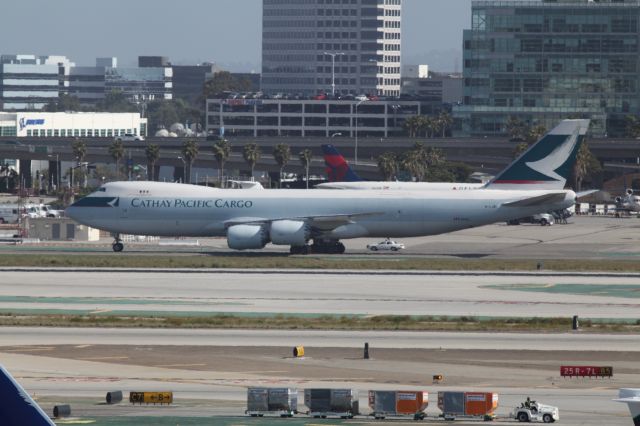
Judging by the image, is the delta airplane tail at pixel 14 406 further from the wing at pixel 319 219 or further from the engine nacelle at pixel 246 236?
the wing at pixel 319 219

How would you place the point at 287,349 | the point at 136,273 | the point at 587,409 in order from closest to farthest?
the point at 587,409
the point at 287,349
the point at 136,273

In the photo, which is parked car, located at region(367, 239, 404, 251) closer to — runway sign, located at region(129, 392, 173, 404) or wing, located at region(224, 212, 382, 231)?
wing, located at region(224, 212, 382, 231)

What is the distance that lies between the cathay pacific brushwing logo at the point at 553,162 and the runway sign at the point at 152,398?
214 feet

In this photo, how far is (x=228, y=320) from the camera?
63.1 metres

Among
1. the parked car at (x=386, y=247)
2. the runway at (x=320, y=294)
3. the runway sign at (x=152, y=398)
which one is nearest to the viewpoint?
the runway sign at (x=152, y=398)

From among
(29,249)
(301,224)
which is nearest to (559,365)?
(301,224)

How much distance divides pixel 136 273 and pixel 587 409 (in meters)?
48.2

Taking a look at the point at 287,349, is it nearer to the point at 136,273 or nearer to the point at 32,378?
the point at 32,378

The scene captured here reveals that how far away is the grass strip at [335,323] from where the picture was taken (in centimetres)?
6103

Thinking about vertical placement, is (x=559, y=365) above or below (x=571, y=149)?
below

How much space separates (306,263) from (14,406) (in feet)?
223

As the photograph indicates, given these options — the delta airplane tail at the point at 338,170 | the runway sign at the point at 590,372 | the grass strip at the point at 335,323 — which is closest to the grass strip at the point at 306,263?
the grass strip at the point at 335,323

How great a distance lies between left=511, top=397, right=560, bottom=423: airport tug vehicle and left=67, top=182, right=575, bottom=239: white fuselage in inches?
2340

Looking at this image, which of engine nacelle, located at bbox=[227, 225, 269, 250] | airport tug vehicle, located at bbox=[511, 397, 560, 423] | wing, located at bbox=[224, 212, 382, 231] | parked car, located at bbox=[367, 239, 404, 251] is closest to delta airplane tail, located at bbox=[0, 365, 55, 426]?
airport tug vehicle, located at bbox=[511, 397, 560, 423]
